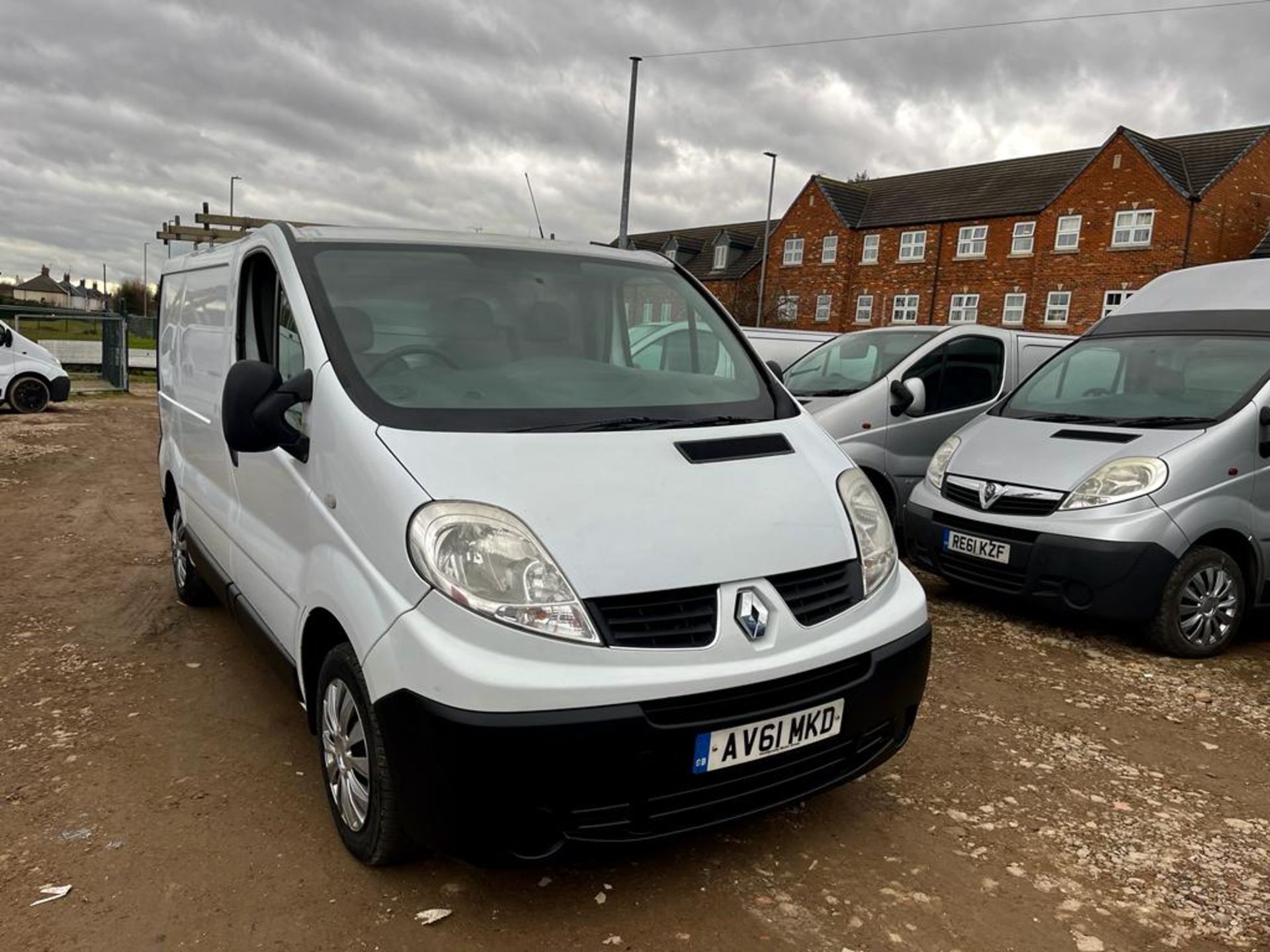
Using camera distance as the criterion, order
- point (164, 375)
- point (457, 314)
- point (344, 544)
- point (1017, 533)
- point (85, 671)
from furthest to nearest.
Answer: point (164, 375) < point (1017, 533) < point (85, 671) < point (457, 314) < point (344, 544)

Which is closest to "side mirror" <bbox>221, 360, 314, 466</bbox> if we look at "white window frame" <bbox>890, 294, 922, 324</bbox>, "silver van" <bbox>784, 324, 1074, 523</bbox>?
"silver van" <bbox>784, 324, 1074, 523</bbox>

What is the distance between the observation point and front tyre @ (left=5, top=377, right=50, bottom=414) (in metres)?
15.2

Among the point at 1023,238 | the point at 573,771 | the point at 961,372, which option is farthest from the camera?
the point at 1023,238

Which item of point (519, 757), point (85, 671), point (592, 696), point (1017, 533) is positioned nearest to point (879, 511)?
point (592, 696)

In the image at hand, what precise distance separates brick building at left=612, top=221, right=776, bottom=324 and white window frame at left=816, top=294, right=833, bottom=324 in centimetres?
349

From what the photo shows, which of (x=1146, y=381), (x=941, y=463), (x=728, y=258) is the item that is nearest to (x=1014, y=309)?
(x=728, y=258)

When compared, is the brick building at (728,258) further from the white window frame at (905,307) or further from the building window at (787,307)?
the white window frame at (905,307)

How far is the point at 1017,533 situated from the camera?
5043 millimetres

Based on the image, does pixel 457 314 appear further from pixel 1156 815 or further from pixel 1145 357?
pixel 1145 357

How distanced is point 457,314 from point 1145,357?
4.64 metres

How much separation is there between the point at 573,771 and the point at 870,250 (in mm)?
41569

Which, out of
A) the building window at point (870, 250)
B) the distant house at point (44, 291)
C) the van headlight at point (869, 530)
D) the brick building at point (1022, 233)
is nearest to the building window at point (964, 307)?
the brick building at point (1022, 233)

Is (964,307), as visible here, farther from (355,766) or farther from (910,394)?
(355,766)

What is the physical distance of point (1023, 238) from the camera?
115 feet
